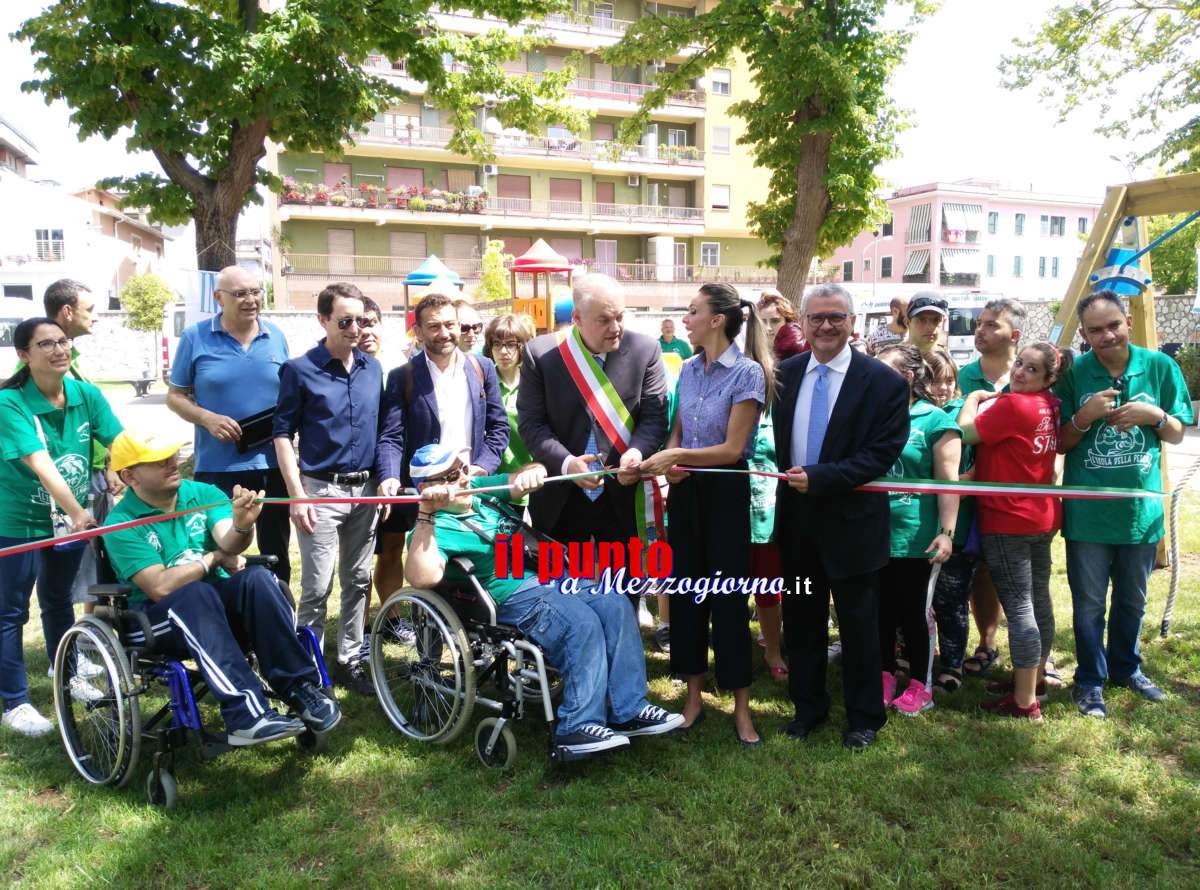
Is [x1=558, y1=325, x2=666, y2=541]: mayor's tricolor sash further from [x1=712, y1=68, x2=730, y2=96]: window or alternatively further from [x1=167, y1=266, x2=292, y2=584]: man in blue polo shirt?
[x1=712, y1=68, x2=730, y2=96]: window

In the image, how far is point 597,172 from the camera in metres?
Answer: 41.4

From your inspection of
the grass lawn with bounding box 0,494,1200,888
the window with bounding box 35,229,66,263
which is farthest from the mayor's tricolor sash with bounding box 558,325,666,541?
the window with bounding box 35,229,66,263

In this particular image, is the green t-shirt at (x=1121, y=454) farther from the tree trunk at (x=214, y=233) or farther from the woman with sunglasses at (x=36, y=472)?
the tree trunk at (x=214, y=233)

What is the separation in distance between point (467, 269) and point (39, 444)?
120 ft

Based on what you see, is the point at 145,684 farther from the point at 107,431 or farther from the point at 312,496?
the point at 107,431

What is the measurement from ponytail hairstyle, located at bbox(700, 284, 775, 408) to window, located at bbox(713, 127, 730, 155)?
135 ft

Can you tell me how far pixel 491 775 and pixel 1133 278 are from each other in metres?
5.49

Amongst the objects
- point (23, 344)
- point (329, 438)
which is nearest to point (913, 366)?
point (329, 438)

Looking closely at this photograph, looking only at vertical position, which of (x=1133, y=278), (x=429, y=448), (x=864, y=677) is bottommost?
(x=864, y=677)

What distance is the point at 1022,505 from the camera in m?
4.03

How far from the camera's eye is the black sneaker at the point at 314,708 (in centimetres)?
350

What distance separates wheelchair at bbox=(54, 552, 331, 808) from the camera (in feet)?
10.9

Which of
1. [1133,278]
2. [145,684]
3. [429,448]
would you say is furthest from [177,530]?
[1133,278]

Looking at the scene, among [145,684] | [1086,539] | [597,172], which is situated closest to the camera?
[145,684]
